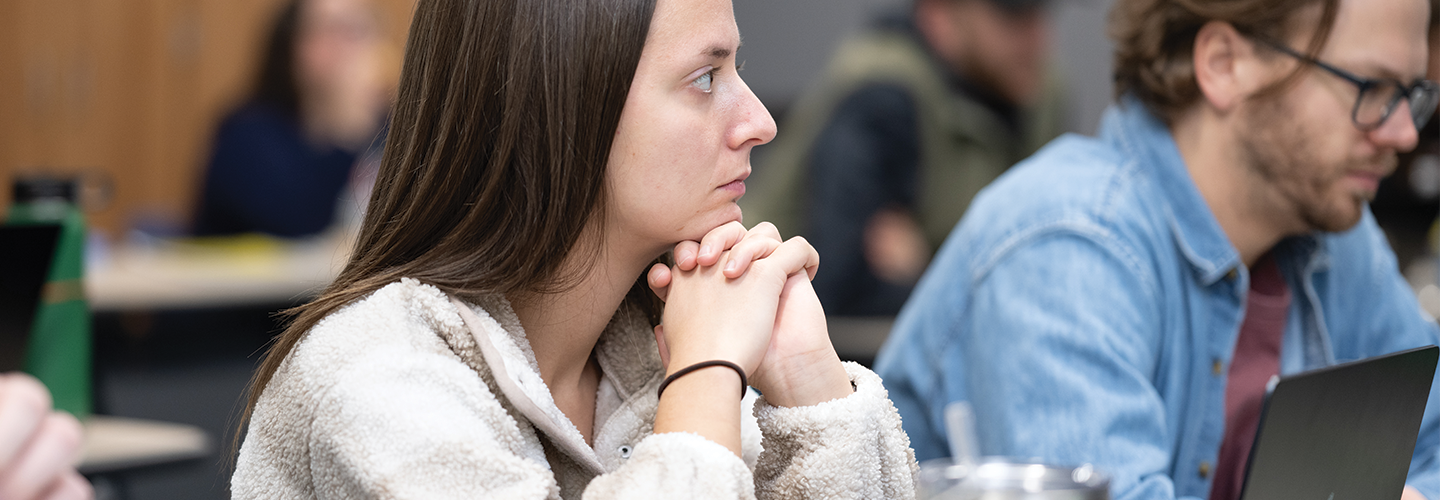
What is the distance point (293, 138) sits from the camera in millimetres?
4078

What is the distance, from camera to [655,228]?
97 centimetres

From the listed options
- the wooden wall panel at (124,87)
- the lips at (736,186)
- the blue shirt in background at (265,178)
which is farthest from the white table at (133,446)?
the wooden wall panel at (124,87)

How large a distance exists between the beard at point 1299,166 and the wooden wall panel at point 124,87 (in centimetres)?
554

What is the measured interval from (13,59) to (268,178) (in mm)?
2913

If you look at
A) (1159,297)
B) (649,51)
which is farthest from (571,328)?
(1159,297)

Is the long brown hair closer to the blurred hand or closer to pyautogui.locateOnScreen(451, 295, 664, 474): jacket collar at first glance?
pyautogui.locateOnScreen(451, 295, 664, 474): jacket collar

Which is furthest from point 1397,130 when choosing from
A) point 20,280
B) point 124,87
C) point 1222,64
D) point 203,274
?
point 124,87

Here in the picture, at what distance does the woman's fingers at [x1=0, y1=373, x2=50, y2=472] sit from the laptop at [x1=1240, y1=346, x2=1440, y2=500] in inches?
29.9

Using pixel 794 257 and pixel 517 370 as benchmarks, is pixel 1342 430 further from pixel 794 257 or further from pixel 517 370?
pixel 517 370

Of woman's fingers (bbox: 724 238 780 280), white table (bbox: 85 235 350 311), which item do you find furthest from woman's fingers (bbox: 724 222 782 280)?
white table (bbox: 85 235 350 311)

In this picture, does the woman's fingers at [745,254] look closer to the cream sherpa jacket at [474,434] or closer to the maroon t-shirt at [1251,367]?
the cream sherpa jacket at [474,434]

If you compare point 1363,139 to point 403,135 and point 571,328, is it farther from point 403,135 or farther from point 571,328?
point 403,135

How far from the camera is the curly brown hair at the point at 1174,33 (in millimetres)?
1408

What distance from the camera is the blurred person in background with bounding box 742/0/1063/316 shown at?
2873 mm
